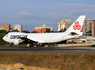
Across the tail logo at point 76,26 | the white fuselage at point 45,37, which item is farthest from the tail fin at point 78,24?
the white fuselage at point 45,37

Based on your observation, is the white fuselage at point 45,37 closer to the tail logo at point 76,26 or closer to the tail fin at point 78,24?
the tail fin at point 78,24

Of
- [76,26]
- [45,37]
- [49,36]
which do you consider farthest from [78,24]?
[45,37]

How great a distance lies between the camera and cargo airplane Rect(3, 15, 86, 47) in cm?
4256

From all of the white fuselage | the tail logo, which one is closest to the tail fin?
the tail logo

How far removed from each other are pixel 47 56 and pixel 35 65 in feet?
6.81

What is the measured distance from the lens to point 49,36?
44562mm

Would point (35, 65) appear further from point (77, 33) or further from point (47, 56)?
point (77, 33)

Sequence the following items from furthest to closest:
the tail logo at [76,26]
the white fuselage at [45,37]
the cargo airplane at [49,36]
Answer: the tail logo at [76,26], the white fuselage at [45,37], the cargo airplane at [49,36]

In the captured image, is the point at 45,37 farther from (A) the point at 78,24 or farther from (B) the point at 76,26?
(A) the point at 78,24

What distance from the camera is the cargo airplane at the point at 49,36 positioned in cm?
4256

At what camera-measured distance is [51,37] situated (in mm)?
44344

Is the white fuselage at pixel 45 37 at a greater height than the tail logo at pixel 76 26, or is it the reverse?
the tail logo at pixel 76 26

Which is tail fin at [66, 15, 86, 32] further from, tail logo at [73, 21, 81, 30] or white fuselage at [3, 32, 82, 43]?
white fuselage at [3, 32, 82, 43]

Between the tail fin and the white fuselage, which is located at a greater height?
the tail fin
